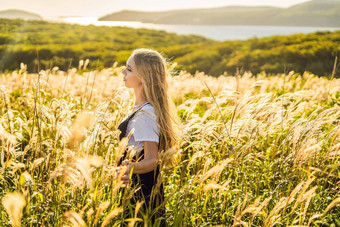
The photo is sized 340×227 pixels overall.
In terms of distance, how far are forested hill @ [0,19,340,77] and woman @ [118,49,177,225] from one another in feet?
47.7

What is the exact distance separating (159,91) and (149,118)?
1.15 feet

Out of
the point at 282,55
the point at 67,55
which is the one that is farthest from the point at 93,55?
the point at 282,55

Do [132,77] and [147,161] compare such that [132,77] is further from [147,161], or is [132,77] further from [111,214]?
[111,214]

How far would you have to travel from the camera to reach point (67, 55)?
30281 mm

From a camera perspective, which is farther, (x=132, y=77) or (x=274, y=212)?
(x=132, y=77)

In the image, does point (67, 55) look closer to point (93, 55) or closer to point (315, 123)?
point (93, 55)

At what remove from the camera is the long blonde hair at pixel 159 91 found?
9.02 feet

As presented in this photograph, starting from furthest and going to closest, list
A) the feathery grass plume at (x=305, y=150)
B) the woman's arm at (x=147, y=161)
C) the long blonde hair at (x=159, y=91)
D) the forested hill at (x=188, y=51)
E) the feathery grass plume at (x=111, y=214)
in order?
the forested hill at (x=188, y=51) → the long blonde hair at (x=159, y=91) → the woman's arm at (x=147, y=161) → the feathery grass plume at (x=305, y=150) → the feathery grass plume at (x=111, y=214)

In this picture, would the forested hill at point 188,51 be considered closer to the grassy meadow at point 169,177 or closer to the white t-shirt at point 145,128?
the grassy meadow at point 169,177

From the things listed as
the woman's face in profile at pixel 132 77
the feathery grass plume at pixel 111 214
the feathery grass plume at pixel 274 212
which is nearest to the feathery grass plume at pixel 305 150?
the feathery grass plume at pixel 274 212

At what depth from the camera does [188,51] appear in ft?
115

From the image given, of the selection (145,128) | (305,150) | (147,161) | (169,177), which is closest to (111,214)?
(147,161)

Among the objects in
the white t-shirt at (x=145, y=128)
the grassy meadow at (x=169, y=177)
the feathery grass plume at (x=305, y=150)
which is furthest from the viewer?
the white t-shirt at (x=145, y=128)

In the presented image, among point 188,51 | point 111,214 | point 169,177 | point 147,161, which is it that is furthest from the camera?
point 188,51
